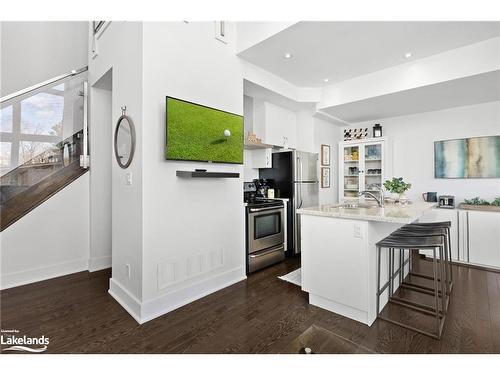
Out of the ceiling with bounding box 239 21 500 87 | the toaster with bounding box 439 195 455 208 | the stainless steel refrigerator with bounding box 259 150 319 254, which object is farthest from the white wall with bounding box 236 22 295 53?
the toaster with bounding box 439 195 455 208

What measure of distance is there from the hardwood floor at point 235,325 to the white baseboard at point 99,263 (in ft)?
1.80

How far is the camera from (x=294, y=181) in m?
4.02

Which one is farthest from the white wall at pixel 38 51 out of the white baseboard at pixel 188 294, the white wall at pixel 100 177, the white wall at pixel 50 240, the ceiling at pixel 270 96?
the white baseboard at pixel 188 294

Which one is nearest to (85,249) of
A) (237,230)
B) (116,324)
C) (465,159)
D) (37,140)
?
(37,140)

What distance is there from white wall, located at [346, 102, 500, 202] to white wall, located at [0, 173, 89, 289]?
5.37m

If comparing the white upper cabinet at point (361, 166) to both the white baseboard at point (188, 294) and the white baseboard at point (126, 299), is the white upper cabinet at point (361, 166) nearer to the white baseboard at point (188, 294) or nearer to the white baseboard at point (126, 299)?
the white baseboard at point (188, 294)

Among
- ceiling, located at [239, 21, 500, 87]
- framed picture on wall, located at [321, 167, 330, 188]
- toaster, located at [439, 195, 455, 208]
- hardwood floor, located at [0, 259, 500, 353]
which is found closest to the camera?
hardwood floor, located at [0, 259, 500, 353]

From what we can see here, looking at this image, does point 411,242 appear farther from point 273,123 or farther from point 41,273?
point 41,273

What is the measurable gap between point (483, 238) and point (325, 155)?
2.72 metres

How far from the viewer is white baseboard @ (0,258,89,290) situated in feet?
9.09

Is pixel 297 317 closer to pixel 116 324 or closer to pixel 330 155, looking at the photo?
pixel 116 324

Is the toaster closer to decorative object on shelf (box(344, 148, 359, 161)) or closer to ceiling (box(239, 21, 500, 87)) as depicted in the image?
decorative object on shelf (box(344, 148, 359, 161))

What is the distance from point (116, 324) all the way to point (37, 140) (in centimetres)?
259

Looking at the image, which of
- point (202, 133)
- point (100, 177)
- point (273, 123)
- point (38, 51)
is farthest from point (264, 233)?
point (38, 51)
